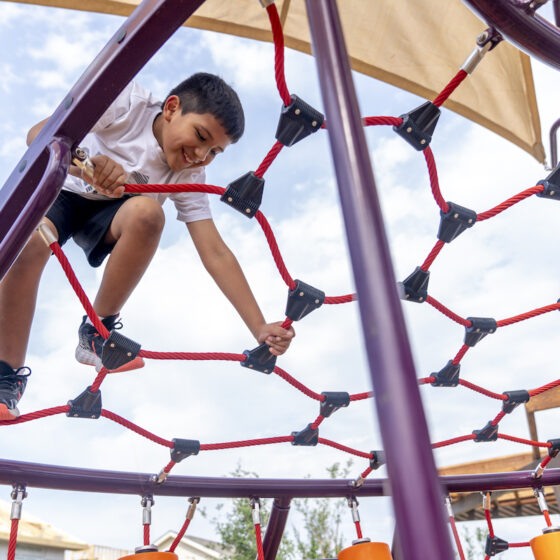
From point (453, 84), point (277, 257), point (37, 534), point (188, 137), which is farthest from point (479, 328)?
point (37, 534)

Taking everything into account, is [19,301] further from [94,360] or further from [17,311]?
[94,360]

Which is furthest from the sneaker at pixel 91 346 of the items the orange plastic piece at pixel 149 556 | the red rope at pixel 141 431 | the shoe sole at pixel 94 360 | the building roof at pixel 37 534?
the building roof at pixel 37 534

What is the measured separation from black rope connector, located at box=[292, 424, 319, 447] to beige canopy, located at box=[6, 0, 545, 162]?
112 cm

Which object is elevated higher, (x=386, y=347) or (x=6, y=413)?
(x=6, y=413)

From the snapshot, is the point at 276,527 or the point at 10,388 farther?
the point at 276,527

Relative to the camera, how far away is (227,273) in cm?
128

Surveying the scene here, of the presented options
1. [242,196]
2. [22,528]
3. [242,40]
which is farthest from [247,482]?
[22,528]

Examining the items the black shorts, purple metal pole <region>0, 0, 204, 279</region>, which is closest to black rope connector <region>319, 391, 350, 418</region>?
the black shorts

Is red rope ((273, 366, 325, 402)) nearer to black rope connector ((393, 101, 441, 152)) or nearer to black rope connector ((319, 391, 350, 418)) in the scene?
black rope connector ((319, 391, 350, 418))

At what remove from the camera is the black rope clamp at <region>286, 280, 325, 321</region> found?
1.01 m

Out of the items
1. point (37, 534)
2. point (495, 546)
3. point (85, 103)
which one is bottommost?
point (495, 546)

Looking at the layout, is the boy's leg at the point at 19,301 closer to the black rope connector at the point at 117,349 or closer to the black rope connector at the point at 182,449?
the black rope connector at the point at 117,349

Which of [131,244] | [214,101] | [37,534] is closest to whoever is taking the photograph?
[131,244]

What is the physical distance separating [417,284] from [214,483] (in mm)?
624
